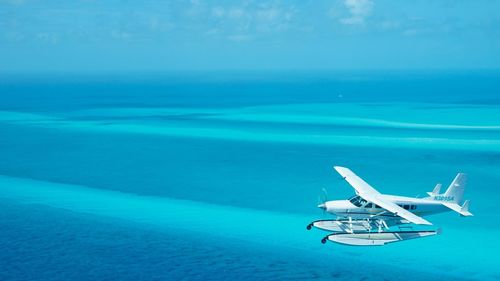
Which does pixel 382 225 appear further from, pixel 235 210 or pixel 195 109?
pixel 195 109

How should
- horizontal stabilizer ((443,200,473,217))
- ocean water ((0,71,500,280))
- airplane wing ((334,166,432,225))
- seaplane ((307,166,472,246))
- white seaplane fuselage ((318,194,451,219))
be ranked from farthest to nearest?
horizontal stabilizer ((443,200,473,217)) → white seaplane fuselage ((318,194,451,219)) → seaplane ((307,166,472,246)) → airplane wing ((334,166,432,225)) → ocean water ((0,71,500,280))

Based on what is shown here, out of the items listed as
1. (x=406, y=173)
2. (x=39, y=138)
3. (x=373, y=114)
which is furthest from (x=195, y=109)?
(x=406, y=173)

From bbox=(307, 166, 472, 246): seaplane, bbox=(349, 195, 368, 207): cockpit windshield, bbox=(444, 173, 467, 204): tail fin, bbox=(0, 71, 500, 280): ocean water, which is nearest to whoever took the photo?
bbox=(0, 71, 500, 280): ocean water

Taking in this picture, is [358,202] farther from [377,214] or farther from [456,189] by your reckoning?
[456,189]

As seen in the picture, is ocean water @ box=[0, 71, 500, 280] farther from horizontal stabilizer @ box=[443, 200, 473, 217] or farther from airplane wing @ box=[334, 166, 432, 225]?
airplane wing @ box=[334, 166, 432, 225]

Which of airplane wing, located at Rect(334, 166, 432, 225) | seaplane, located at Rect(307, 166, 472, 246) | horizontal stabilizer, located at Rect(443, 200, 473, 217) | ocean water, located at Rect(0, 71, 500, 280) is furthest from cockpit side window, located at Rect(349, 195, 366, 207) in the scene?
horizontal stabilizer, located at Rect(443, 200, 473, 217)

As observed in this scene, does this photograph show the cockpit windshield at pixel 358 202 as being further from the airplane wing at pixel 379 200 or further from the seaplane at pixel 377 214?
the airplane wing at pixel 379 200

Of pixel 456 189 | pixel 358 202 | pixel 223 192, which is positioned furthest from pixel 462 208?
pixel 223 192

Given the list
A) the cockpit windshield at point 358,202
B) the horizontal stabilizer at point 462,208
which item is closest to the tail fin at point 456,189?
the horizontal stabilizer at point 462,208
